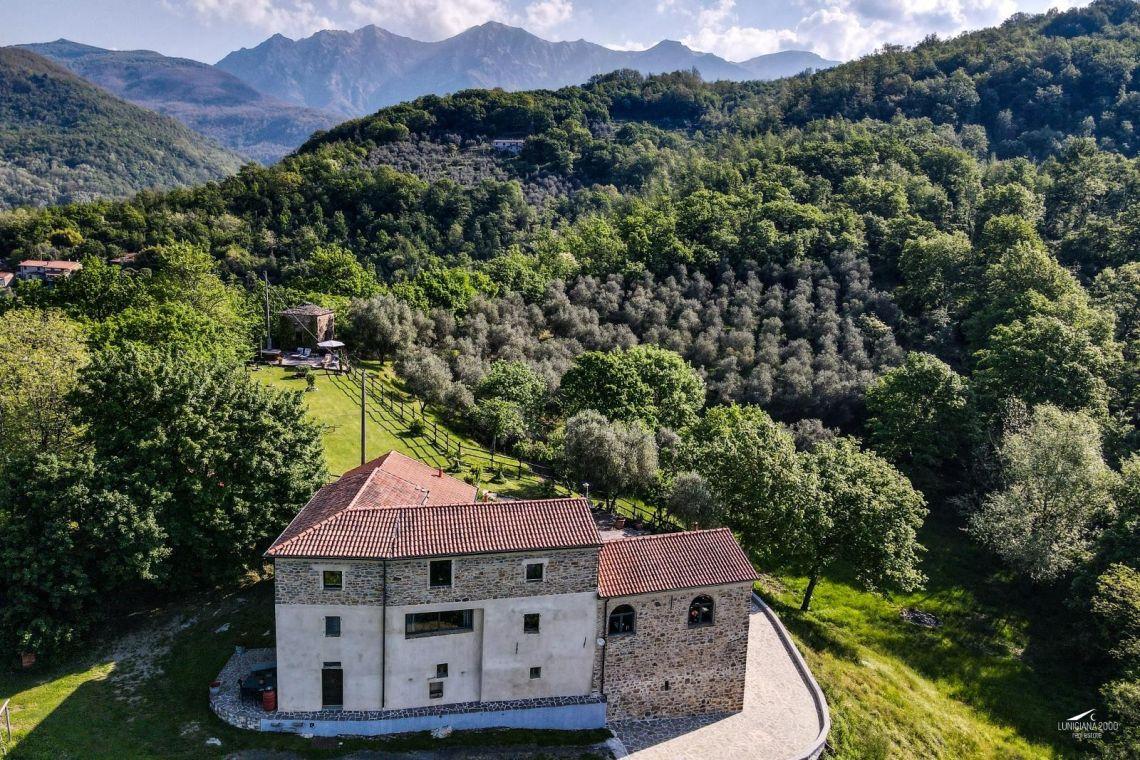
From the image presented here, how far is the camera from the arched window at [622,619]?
24750 millimetres

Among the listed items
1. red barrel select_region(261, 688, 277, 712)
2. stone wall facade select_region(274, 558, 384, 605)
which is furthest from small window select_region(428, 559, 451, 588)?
red barrel select_region(261, 688, 277, 712)

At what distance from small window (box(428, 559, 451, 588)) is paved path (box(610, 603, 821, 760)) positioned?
859 cm

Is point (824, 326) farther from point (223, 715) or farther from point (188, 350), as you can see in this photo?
point (223, 715)

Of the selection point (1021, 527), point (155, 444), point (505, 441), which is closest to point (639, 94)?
point (505, 441)

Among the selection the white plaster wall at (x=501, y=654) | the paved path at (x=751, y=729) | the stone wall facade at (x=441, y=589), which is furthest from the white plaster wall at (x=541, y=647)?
the paved path at (x=751, y=729)

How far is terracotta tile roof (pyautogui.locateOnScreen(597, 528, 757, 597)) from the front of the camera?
24625 mm

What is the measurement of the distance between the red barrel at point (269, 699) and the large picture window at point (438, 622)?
4875 millimetres

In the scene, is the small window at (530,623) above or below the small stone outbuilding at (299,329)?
below

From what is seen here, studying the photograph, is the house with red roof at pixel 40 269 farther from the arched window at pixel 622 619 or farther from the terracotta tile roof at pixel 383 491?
the arched window at pixel 622 619

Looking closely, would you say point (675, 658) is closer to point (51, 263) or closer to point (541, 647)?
point (541, 647)

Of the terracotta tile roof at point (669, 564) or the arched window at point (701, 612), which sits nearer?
the terracotta tile roof at point (669, 564)

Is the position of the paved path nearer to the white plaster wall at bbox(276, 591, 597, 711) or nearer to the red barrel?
the white plaster wall at bbox(276, 591, 597, 711)

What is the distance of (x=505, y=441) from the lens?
52.6 metres

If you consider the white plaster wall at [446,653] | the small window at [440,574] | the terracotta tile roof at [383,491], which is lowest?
the white plaster wall at [446,653]
